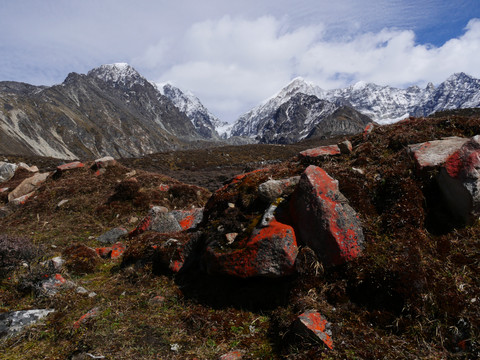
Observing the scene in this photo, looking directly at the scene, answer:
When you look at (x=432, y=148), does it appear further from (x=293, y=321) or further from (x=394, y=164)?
Result: (x=293, y=321)

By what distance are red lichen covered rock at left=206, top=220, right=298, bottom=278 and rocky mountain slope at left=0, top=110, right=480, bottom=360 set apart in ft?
0.08

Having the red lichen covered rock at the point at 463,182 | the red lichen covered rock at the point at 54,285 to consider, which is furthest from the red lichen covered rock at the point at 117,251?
the red lichen covered rock at the point at 463,182

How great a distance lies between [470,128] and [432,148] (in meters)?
2.06

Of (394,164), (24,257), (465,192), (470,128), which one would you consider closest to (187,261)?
(24,257)

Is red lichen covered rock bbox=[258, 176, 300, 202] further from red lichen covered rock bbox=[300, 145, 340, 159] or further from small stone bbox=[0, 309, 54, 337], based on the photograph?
small stone bbox=[0, 309, 54, 337]

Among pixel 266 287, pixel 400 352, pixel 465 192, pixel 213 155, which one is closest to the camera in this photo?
pixel 400 352

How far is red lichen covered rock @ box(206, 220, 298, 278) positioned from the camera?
5789mm

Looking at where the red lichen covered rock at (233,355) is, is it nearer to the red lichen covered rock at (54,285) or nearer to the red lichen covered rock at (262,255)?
the red lichen covered rock at (262,255)

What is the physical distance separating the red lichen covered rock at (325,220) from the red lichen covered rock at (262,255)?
15.6 inches

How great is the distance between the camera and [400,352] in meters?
4.04

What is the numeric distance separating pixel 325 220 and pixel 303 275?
4.04ft

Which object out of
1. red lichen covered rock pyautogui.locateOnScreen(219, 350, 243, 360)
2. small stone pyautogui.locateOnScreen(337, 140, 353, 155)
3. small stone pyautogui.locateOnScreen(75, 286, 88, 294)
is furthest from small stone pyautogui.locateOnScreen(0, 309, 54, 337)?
small stone pyautogui.locateOnScreen(337, 140, 353, 155)

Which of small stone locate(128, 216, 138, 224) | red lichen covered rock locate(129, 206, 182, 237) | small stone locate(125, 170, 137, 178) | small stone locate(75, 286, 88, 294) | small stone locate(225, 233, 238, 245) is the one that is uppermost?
small stone locate(125, 170, 137, 178)

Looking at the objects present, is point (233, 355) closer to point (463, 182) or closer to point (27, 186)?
point (463, 182)
